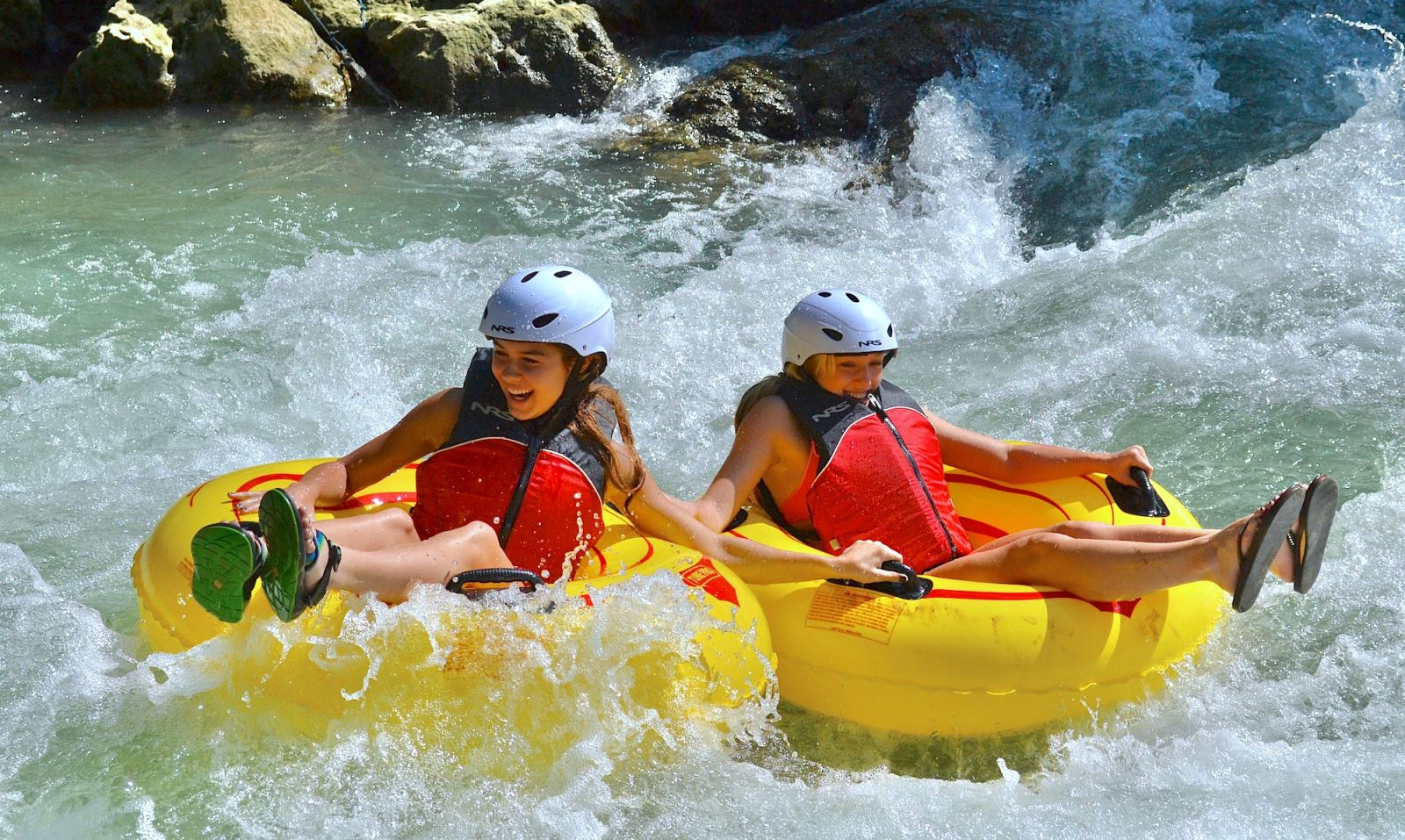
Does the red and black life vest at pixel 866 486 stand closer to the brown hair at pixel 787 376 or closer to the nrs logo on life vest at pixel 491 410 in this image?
the brown hair at pixel 787 376

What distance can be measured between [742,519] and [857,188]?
17.1 ft

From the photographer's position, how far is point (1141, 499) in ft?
14.6

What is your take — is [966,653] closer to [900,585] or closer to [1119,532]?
[900,585]

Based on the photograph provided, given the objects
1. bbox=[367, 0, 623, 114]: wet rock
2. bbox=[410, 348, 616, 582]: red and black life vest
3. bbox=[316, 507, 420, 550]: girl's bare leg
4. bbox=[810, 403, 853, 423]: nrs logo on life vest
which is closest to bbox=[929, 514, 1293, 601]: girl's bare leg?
bbox=[810, 403, 853, 423]: nrs logo on life vest

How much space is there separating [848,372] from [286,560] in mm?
1914

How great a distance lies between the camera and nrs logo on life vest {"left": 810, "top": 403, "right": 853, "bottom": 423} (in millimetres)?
4309

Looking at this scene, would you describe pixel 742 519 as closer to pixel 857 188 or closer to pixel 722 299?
pixel 722 299

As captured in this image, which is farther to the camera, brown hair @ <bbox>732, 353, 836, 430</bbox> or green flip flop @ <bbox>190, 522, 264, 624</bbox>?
brown hair @ <bbox>732, 353, 836, 430</bbox>

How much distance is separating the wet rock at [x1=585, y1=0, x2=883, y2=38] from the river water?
0.36 meters

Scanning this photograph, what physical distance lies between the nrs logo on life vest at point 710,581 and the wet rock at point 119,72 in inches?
317

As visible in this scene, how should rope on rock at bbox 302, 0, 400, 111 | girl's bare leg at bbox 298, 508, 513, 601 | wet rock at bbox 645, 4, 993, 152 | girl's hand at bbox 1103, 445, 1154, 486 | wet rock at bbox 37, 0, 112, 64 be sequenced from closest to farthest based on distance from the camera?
girl's bare leg at bbox 298, 508, 513, 601 → girl's hand at bbox 1103, 445, 1154, 486 → wet rock at bbox 645, 4, 993, 152 → rope on rock at bbox 302, 0, 400, 111 → wet rock at bbox 37, 0, 112, 64

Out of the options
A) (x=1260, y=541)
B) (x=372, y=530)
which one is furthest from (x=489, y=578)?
(x=1260, y=541)

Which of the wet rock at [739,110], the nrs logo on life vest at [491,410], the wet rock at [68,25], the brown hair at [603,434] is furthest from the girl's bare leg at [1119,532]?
the wet rock at [68,25]

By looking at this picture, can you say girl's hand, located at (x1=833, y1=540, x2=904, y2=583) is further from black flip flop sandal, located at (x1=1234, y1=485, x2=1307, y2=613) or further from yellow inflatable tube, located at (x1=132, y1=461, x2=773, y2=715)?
black flip flop sandal, located at (x1=1234, y1=485, x2=1307, y2=613)
